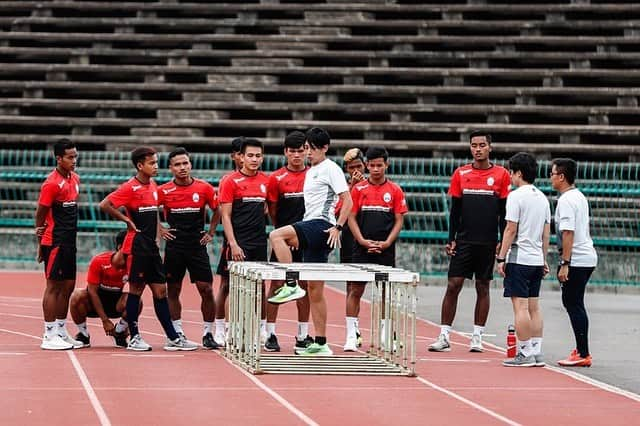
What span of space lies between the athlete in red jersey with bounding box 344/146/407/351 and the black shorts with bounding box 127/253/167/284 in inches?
73.9

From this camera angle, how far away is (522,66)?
29.4m

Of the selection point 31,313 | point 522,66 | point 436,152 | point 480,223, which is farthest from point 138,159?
point 522,66

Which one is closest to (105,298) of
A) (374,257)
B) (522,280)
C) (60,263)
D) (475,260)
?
(60,263)

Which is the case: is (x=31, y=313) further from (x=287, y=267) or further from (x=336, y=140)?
(x=336, y=140)

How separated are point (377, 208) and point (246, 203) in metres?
1.31

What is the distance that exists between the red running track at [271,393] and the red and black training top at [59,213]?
3.37 ft

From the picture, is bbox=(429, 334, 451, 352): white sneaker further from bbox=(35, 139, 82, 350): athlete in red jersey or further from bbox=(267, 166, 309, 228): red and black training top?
bbox=(35, 139, 82, 350): athlete in red jersey

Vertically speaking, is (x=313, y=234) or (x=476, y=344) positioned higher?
(x=313, y=234)

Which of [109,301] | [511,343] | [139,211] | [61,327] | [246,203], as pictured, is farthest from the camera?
[109,301]

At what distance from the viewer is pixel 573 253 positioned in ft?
43.9

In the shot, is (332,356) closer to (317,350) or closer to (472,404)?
(317,350)

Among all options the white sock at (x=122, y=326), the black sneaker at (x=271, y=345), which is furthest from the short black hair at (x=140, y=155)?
the black sneaker at (x=271, y=345)

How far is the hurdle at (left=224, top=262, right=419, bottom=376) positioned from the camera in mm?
11930

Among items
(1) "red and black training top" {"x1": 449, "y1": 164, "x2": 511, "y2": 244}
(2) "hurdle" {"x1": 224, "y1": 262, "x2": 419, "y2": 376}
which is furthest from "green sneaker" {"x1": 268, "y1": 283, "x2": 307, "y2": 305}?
(1) "red and black training top" {"x1": 449, "y1": 164, "x2": 511, "y2": 244}
